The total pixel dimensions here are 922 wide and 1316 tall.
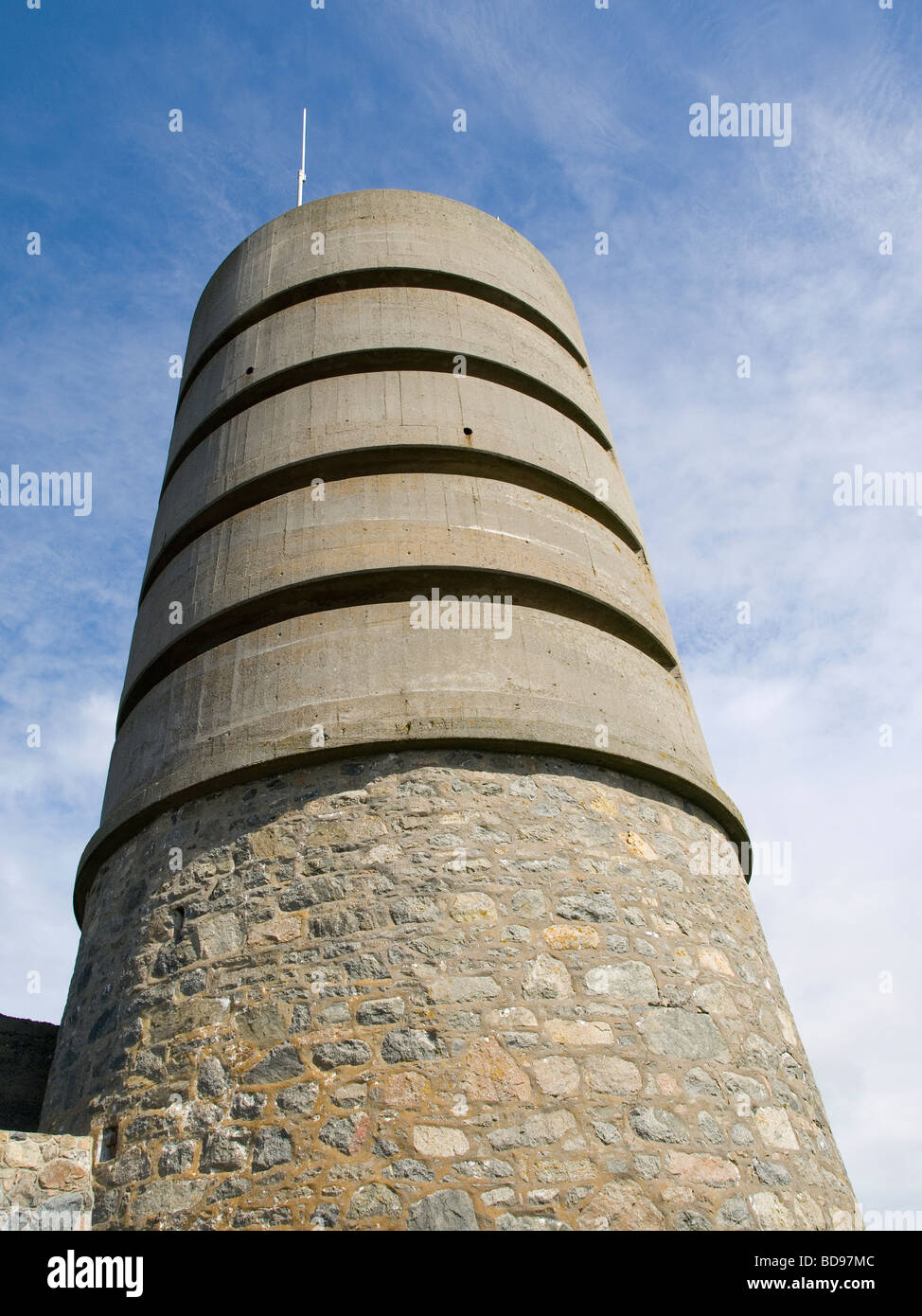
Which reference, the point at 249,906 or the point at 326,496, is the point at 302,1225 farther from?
the point at 326,496

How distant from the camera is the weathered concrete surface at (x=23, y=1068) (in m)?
6.18

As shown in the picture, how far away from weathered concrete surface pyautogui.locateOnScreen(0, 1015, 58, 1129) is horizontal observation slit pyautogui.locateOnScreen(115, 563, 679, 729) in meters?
2.21

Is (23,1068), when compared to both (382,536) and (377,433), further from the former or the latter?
(377,433)

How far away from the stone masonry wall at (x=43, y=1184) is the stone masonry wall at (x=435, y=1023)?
0.36 feet

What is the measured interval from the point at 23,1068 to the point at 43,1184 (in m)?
2.05

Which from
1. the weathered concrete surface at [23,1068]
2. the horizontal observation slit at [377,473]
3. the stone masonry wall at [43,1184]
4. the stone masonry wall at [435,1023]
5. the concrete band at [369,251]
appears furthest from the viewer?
the concrete band at [369,251]

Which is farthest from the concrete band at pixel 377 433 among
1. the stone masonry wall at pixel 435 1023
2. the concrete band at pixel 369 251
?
the stone masonry wall at pixel 435 1023

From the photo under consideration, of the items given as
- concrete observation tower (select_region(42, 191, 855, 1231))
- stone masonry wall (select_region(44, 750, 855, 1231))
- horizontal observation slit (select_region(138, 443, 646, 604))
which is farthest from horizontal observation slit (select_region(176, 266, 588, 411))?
stone masonry wall (select_region(44, 750, 855, 1231))

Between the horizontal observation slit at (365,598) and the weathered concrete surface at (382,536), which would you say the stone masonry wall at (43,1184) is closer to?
the weathered concrete surface at (382,536)

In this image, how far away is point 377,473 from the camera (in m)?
6.78

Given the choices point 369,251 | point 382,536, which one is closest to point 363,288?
point 369,251

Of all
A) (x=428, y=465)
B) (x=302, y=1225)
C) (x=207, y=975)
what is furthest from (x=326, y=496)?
(x=302, y=1225)

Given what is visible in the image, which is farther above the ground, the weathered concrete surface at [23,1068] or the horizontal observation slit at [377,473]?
the horizontal observation slit at [377,473]
